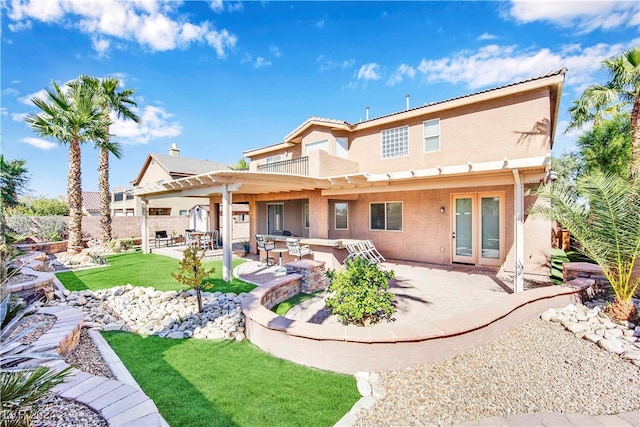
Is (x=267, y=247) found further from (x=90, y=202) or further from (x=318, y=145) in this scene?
A: (x=90, y=202)

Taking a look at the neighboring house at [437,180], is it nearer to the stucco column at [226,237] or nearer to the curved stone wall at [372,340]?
the stucco column at [226,237]

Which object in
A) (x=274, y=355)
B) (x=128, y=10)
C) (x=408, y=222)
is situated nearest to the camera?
(x=274, y=355)

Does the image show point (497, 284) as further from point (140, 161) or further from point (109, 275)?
point (140, 161)

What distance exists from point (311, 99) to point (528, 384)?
19219mm

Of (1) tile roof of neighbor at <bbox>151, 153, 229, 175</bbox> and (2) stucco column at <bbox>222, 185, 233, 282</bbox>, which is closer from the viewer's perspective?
(2) stucco column at <bbox>222, 185, 233, 282</bbox>

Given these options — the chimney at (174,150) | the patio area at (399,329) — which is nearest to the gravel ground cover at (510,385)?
the patio area at (399,329)

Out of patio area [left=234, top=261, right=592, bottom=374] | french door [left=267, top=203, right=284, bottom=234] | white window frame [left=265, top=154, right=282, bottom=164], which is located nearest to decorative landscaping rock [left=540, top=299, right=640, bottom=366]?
patio area [left=234, top=261, right=592, bottom=374]

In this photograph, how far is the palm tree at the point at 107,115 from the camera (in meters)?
16.5

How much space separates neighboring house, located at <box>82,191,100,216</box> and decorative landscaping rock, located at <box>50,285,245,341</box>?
3355 cm

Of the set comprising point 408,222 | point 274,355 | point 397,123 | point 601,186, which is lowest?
point 274,355

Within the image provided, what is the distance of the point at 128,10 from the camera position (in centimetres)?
819

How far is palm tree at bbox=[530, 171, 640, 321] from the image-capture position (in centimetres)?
551

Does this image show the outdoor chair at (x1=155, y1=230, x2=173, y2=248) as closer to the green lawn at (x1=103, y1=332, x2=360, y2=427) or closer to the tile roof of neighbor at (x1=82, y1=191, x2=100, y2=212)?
the green lawn at (x1=103, y1=332, x2=360, y2=427)

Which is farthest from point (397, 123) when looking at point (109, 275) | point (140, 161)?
point (140, 161)
